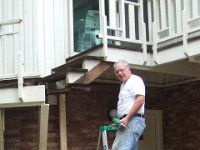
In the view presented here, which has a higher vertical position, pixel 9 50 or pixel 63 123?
pixel 9 50

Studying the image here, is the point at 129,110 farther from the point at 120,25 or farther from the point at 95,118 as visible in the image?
the point at 95,118

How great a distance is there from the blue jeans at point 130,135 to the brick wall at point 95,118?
206cm

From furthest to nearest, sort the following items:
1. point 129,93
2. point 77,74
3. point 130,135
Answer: point 77,74 < point 129,93 < point 130,135

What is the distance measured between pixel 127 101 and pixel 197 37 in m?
1.58

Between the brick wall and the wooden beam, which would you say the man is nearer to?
the wooden beam

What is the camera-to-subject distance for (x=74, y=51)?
725cm

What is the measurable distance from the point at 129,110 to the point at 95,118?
2.42 m

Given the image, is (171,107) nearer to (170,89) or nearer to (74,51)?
(170,89)

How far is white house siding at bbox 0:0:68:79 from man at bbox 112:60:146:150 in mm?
1958

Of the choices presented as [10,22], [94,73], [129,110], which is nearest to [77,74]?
[94,73]

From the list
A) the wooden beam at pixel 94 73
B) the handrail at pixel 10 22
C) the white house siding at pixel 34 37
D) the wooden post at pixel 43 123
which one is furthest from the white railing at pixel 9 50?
the wooden beam at pixel 94 73

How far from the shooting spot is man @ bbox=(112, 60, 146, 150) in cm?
495

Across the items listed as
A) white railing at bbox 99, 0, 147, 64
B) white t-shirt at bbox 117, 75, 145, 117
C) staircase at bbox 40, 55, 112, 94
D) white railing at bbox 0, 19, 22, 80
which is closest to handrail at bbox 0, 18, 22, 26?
white railing at bbox 0, 19, 22, 80

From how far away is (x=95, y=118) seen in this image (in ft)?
24.3
